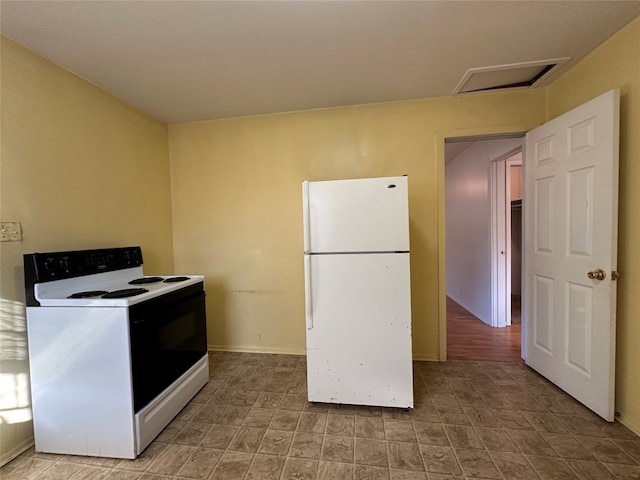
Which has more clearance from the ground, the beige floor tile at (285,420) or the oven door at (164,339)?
the oven door at (164,339)

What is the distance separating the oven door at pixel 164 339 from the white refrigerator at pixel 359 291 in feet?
2.92

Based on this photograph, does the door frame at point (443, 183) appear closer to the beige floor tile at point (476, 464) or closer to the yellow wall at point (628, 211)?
the yellow wall at point (628, 211)

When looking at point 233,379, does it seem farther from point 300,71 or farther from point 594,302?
point 594,302

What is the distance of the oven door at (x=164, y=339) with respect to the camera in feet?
4.91

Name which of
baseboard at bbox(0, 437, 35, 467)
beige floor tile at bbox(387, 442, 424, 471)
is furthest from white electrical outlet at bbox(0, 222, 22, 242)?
beige floor tile at bbox(387, 442, 424, 471)

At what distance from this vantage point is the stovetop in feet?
4.83

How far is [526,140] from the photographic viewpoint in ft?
7.53

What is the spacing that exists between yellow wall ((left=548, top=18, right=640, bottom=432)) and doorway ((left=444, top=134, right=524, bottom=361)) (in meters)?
0.77

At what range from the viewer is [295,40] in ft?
5.35

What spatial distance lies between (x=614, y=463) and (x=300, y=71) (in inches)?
115

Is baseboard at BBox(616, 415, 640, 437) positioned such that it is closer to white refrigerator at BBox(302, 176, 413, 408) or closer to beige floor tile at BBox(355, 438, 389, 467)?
white refrigerator at BBox(302, 176, 413, 408)

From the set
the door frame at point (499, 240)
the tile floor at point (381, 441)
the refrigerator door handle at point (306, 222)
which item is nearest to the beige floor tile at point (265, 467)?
the tile floor at point (381, 441)

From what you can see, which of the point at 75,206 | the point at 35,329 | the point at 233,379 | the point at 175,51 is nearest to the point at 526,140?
the point at 175,51

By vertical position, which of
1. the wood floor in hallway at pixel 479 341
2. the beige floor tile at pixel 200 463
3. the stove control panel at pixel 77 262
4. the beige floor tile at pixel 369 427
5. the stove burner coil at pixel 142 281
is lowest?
the wood floor in hallway at pixel 479 341
